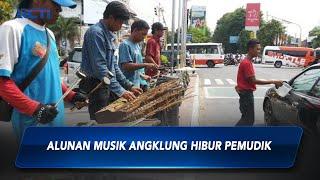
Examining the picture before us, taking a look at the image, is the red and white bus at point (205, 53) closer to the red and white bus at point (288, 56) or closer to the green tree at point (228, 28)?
the green tree at point (228, 28)

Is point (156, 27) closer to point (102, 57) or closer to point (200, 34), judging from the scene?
point (102, 57)

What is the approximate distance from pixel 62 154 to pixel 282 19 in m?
1.39

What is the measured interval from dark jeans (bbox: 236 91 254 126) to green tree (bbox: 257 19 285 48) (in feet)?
1.26

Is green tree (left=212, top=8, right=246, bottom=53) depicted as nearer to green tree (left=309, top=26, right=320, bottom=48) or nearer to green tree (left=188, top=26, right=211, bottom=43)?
green tree (left=188, top=26, right=211, bottom=43)

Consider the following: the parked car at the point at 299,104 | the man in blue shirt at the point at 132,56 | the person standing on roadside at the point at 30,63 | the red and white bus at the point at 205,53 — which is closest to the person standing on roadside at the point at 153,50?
the man in blue shirt at the point at 132,56

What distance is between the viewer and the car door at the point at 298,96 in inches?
106

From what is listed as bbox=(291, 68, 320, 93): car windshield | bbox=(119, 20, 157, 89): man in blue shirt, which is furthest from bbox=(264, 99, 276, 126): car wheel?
bbox=(119, 20, 157, 89): man in blue shirt

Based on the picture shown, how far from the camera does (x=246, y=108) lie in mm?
2799

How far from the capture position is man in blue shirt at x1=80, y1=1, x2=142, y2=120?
9.59ft

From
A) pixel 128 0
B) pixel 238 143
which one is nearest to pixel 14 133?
pixel 128 0

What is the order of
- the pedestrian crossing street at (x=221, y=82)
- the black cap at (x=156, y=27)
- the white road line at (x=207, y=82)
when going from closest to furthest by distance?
the pedestrian crossing street at (x=221, y=82), the white road line at (x=207, y=82), the black cap at (x=156, y=27)

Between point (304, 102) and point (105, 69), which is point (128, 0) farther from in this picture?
point (304, 102)
